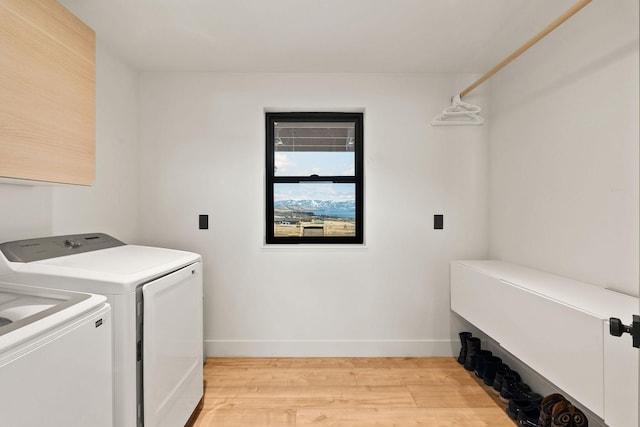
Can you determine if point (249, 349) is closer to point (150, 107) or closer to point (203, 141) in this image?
point (203, 141)

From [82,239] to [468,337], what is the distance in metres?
2.73

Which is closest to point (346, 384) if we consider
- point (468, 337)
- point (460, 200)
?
point (468, 337)

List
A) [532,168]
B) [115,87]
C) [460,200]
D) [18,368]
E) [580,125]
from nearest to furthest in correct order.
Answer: [18,368], [580,125], [532,168], [115,87], [460,200]

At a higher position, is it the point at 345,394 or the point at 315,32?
the point at 315,32

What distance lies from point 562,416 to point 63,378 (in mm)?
2082

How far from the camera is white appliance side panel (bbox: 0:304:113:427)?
2.48 ft

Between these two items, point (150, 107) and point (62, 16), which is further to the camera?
point (150, 107)

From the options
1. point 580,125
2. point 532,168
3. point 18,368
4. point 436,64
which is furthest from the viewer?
point 436,64

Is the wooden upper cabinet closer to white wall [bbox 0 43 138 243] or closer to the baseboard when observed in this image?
white wall [bbox 0 43 138 243]

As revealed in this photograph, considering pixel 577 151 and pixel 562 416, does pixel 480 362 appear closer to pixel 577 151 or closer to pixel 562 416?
pixel 562 416

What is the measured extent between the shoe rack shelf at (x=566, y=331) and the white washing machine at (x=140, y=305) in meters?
1.81

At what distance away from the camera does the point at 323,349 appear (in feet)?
8.44

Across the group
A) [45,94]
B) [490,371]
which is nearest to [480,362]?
[490,371]

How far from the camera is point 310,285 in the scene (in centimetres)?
260
